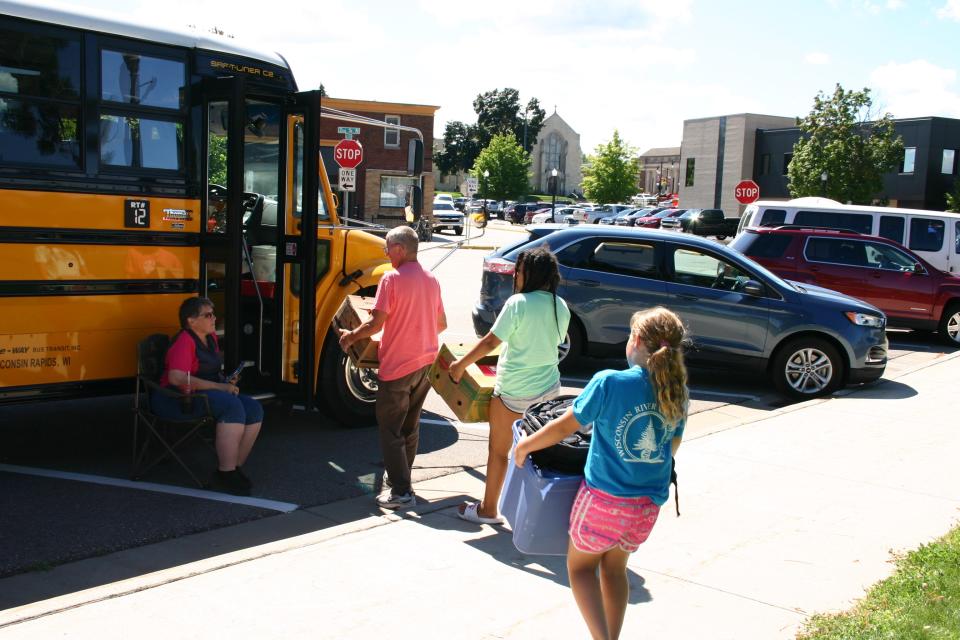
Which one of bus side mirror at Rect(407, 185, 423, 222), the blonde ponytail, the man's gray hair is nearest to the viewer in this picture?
the blonde ponytail

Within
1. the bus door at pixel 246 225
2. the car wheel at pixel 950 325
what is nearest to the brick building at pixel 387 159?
the car wheel at pixel 950 325

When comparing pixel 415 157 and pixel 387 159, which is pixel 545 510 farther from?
pixel 387 159

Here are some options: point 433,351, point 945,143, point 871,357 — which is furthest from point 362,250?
point 945,143

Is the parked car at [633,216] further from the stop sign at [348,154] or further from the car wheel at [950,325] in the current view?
the car wheel at [950,325]

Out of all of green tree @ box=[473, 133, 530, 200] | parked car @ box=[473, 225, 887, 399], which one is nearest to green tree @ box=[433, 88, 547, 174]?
green tree @ box=[473, 133, 530, 200]

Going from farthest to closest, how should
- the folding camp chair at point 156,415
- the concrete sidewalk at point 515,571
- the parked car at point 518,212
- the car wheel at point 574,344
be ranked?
the parked car at point 518,212, the car wheel at point 574,344, the folding camp chair at point 156,415, the concrete sidewalk at point 515,571

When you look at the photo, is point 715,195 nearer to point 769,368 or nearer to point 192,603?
point 769,368

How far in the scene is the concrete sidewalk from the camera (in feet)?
14.3

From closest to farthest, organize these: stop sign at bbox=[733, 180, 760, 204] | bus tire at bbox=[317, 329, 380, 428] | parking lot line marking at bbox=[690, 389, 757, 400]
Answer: bus tire at bbox=[317, 329, 380, 428] → parking lot line marking at bbox=[690, 389, 757, 400] → stop sign at bbox=[733, 180, 760, 204]

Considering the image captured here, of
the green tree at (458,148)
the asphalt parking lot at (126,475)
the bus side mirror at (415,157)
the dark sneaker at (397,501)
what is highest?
the green tree at (458,148)

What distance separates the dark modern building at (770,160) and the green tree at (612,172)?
494cm

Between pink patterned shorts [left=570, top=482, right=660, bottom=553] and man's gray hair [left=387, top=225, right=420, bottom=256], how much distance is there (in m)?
2.67

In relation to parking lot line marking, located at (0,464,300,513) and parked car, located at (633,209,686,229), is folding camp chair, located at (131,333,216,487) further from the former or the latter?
parked car, located at (633,209,686,229)

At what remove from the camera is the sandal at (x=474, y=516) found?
5746 mm
